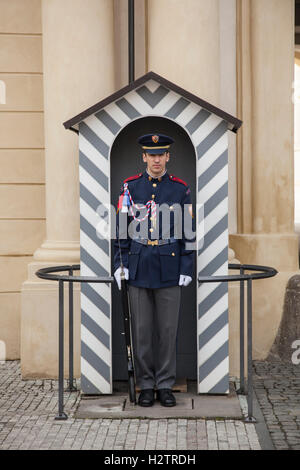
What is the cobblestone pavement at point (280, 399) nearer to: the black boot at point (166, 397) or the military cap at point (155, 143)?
the black boot at point (166, 397)

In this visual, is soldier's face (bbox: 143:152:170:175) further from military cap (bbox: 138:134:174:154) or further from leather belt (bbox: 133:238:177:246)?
leather belt (bbox: 133:238:177:246)

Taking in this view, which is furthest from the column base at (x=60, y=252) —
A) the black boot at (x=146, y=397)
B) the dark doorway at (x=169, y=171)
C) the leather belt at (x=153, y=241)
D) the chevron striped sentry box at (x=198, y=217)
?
the black boot at (x=146, y=397)

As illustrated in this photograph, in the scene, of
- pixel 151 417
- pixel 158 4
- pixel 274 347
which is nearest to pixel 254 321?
pixel 274 347

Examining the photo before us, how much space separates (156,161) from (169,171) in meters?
0.61

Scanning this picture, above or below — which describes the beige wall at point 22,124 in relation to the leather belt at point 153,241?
above

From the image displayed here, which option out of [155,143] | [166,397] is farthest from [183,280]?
[155,143]

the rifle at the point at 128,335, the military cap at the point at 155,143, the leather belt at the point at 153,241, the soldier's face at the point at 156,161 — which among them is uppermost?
the military cap at the point at 155,143

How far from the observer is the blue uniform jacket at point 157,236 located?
5652 millimetres

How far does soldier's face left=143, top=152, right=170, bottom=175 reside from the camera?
222 inches

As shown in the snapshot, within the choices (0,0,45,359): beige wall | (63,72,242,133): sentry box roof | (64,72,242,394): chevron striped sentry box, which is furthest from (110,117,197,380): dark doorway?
(0,0,45,359): beige wall

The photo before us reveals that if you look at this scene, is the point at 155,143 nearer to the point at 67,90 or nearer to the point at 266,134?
the point at 67,90

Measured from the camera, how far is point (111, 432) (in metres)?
5.02

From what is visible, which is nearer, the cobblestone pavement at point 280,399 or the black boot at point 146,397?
the cobblestone pavement at point 280,399

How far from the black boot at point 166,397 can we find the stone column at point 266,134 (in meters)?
2.09
